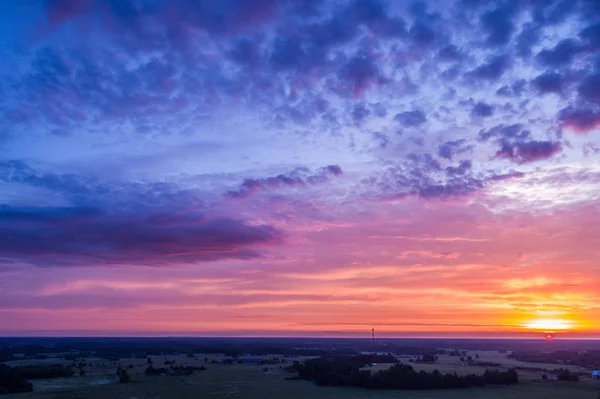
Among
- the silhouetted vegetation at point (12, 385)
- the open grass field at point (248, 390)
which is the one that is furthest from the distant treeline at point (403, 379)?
the silhouetted vegetation at point (12, 385)

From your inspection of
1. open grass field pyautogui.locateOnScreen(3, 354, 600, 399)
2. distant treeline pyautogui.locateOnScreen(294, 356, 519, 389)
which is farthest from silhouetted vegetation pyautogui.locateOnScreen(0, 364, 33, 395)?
distant treeline pyautogui.locateOnScreen(294, 356, 519, 389)

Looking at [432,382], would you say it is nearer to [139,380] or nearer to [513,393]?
[513,393]

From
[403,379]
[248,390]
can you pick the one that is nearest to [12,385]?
[248,390]

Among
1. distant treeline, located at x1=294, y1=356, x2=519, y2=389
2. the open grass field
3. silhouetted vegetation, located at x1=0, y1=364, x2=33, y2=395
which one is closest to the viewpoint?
the open grass field

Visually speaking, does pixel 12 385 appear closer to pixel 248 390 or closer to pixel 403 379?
pixel 248 390

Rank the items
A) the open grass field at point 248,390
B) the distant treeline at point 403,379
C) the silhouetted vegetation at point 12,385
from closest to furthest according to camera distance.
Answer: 1. the open grass field at point 248,390
2. the silhouetted vegetation at point 12,385
3. the distant treeline at point 403,379

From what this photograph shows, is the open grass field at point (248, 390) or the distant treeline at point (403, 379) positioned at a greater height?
the distant treeline at point (403, 379)

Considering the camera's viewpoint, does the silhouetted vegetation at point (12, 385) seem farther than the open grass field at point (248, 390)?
Yes

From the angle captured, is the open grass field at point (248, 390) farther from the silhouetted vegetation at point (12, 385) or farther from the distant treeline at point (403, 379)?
the distant treeline at point (403, 379)

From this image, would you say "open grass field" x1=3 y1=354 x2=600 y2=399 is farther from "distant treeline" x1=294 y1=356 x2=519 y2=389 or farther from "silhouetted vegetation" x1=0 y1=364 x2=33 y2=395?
"distant treeline" x1=294 y1=356 x2=519 y2=389

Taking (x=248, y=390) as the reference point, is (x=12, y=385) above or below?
above

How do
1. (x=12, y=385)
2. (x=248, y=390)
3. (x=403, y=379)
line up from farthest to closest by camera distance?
(x=403, y=379) → (x=12, y=385) → (x=248, y=390)
